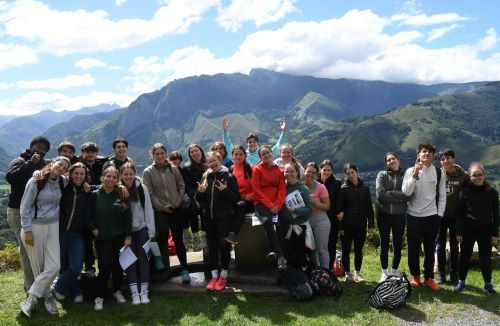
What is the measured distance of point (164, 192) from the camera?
7.93 meters

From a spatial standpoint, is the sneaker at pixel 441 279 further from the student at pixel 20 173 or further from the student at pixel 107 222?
the student at pixel 20 173

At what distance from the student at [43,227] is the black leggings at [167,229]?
1.90m

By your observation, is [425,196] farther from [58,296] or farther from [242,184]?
[58,296]

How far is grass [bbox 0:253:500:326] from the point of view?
6629 mm

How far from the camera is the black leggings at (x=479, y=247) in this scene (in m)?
7.96

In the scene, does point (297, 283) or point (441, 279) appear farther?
point (441, 279)

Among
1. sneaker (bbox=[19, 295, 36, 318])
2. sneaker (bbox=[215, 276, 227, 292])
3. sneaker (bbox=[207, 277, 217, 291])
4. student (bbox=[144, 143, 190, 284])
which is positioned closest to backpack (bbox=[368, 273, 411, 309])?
sneaker (bbox=[215, 276, 227, 292])

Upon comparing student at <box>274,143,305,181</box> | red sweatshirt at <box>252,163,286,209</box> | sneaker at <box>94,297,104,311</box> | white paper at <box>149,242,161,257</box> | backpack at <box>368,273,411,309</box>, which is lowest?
backpack at <box>368,273,411,309</box>

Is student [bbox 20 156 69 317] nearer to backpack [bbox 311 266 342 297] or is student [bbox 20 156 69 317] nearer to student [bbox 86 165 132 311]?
student [bbox 86 165 132 311]

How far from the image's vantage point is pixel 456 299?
7680 mm

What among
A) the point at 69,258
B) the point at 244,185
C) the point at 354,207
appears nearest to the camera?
the point at 69,258

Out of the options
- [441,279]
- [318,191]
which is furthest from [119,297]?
[441,279]

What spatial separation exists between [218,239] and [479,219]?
533 cm

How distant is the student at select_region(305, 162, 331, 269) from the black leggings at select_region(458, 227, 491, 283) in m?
2.82
